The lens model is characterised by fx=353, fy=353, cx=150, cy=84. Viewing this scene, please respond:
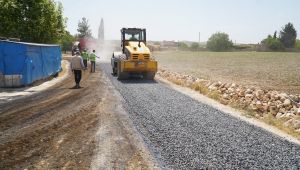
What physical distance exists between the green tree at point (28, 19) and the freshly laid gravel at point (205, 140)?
767 inches

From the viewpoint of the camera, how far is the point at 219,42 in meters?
128

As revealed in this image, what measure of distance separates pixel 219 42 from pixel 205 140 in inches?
4846

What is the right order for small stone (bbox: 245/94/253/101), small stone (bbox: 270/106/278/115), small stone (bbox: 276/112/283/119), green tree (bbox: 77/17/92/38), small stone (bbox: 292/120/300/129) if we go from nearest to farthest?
small stone (bbox: 292/120/300/129), small stone (bbox: 276/112/283/119), small stone (bbox: 270/106/278/115), small stone (bbox: 245/94/253/101), green tree (bbox: 77/17/92/38)

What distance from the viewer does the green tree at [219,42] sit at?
411 ft

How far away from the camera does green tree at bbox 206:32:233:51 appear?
125144mm

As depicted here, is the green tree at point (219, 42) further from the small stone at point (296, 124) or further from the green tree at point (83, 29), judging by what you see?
the small stone at point (296, 124)

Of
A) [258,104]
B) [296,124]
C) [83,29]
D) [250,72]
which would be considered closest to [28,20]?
[250,72]

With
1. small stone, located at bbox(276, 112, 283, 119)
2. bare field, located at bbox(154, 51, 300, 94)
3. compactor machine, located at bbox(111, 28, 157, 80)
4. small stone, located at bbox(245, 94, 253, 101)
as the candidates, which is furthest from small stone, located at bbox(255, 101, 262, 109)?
compactor machine, located at bbox(111, 28, 157, 80)

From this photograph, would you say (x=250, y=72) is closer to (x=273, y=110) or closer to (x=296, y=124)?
(x=273, y=110)

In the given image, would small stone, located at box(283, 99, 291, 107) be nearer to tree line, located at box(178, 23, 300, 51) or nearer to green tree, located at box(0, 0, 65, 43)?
green tree, located at box(0, 0, 65, 43)

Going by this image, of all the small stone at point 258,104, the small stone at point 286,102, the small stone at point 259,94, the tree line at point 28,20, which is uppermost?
the tree line at point 28,20

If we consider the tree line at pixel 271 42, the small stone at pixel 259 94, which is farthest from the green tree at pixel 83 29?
the small stone at pixel 259 94

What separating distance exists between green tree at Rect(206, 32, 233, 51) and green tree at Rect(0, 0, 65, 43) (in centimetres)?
9705

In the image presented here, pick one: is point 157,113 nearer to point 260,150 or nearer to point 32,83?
point 260,150
